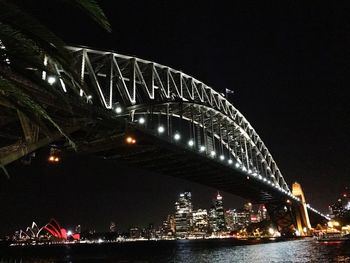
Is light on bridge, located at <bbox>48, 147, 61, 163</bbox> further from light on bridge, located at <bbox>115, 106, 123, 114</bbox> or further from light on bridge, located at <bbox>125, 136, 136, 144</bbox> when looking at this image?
light on bridge, located at <bbox>115, 106, 123, 114</bbox>

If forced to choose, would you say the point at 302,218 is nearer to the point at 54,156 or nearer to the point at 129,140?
the point at 129,140

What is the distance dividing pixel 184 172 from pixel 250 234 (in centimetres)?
13293

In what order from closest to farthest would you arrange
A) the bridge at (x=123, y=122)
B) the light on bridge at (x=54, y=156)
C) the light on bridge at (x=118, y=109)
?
the bridge at (x=123, y=122)
the light on bridge at (x=118, y=109)
the light on bridge at (x=54, y=156)

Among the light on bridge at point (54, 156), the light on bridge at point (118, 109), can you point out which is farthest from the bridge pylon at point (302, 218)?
the light on bridge at point (54, 156)

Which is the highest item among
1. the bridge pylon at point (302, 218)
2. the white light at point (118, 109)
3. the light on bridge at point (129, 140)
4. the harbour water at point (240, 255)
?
the white light at point (118, 109)

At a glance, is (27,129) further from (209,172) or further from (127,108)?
(209,172)

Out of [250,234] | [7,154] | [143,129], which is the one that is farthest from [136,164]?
[250,234]

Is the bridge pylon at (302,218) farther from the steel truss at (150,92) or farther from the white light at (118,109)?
the white light at (118,109)

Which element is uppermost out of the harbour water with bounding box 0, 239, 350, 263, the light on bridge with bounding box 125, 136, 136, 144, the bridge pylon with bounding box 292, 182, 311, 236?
the light on bridge with bounding box 125, 136, 136, 144

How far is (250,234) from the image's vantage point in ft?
563

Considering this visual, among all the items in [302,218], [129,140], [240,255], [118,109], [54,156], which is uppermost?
[118,109]

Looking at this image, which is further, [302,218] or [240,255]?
[302,218]

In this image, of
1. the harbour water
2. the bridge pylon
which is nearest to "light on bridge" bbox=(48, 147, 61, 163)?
the harbour water

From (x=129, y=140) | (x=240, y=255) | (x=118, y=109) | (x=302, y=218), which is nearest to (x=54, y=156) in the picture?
(x=129, y=140)
